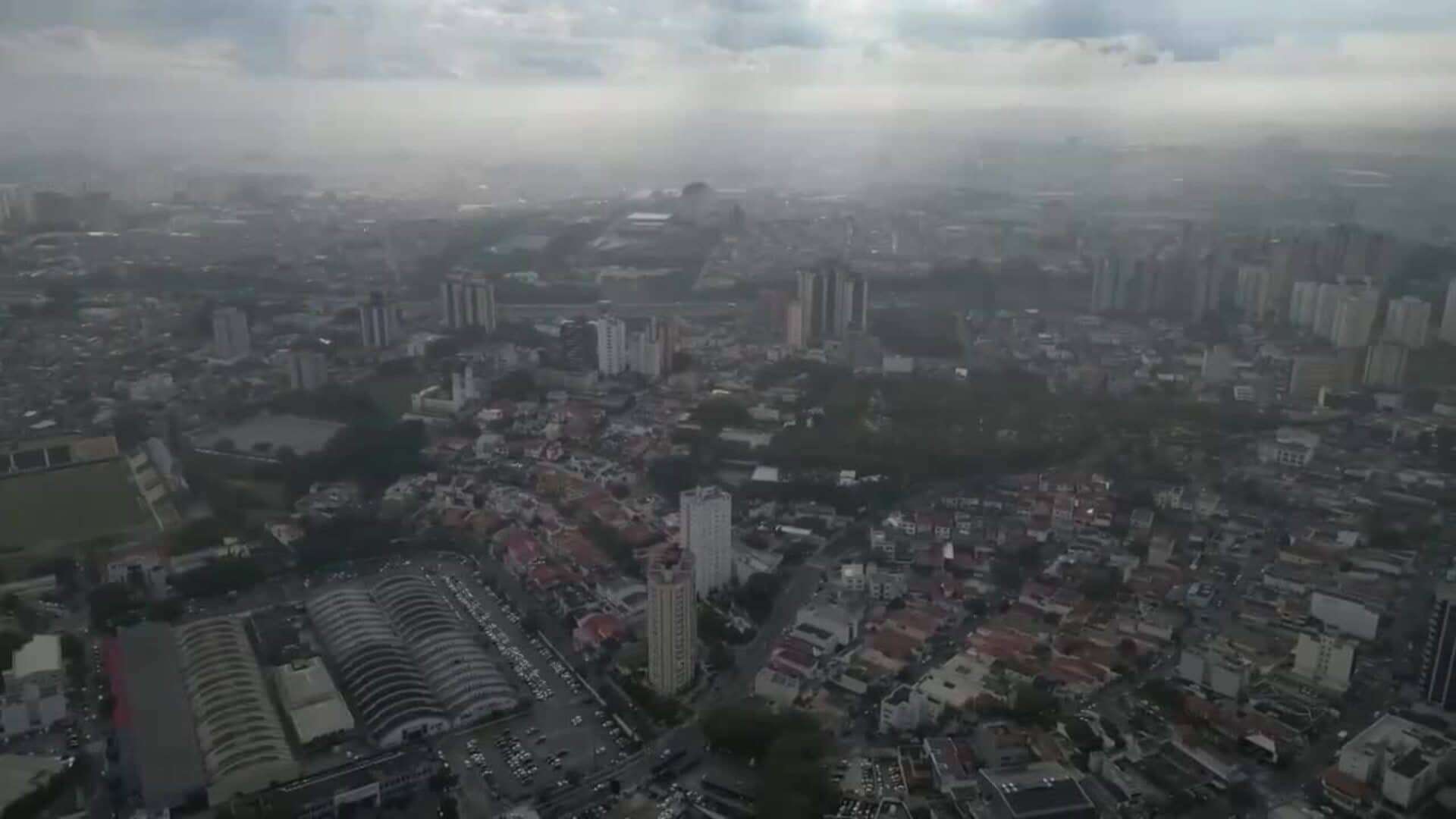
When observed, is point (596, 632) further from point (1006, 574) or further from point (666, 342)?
point (666, 342)

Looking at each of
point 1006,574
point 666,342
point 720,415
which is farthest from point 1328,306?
point 666,342

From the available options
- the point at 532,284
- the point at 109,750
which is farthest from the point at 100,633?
the point at 532,284

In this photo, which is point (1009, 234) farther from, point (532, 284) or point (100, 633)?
point (100, 633)

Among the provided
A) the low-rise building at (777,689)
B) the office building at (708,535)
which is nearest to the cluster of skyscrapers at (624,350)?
the office building at (708,535)

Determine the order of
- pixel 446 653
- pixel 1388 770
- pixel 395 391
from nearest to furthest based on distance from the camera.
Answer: pixel 1388 770 < pixel 446 653 < pixel 395 391

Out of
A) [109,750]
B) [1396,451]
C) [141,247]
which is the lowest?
[109,750]

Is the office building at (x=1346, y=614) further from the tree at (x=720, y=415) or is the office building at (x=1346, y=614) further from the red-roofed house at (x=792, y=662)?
the tree at (x=720, y=415)
